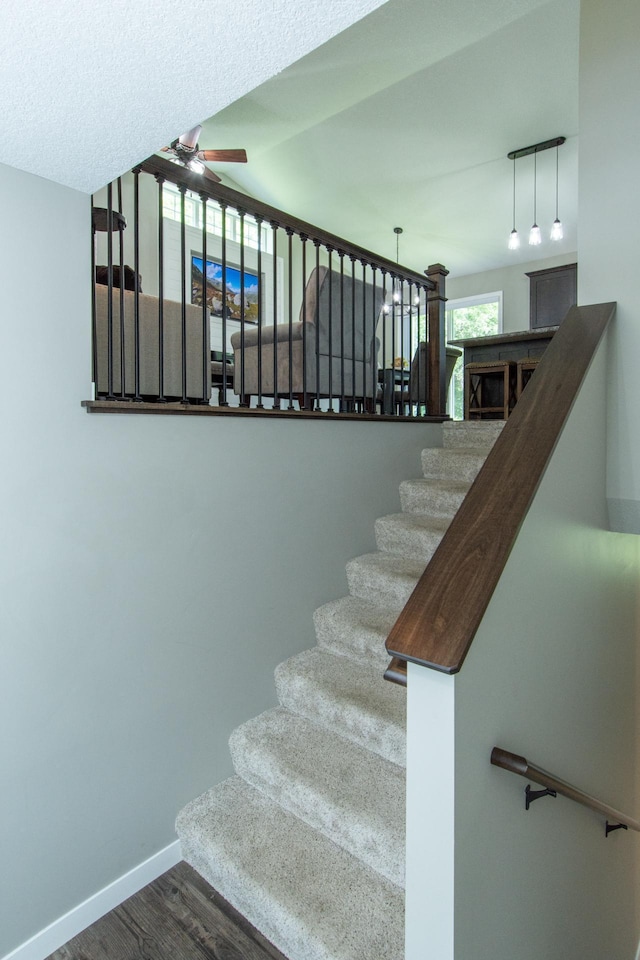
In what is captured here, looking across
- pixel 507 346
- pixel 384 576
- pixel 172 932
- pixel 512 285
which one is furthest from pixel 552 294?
pixel 172 932

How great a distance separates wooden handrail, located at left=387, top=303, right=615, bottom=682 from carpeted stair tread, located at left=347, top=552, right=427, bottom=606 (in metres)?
1.27

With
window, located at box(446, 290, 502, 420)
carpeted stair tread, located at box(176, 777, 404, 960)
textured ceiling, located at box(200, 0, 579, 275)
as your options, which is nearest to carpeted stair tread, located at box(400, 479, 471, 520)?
carpeted stair tread, located at box(176, 777, 404, 960)

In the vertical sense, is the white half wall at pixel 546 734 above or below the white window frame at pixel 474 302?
below

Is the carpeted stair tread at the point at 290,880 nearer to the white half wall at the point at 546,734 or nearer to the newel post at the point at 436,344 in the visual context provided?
the white half wall at the point at 546,734

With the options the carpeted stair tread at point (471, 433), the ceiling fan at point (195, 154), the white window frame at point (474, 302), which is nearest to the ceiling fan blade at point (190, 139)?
the ceiling fan at point (195, 154)

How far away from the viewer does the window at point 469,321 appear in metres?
7.91

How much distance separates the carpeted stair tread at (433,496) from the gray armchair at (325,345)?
58cm

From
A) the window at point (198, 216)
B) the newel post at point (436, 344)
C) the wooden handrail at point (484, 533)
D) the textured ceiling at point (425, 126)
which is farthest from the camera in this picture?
the window at point (198, 216)

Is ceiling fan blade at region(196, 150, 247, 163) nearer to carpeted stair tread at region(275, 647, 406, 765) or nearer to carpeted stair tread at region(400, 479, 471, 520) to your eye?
carpeted stair tread at region(400, 479, 471, 520)

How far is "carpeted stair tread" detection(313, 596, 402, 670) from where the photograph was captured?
2.46m

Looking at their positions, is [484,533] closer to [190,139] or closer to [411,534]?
[411,534]

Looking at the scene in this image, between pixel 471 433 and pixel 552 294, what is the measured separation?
3661 mm

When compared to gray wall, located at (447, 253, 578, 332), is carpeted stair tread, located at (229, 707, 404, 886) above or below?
below

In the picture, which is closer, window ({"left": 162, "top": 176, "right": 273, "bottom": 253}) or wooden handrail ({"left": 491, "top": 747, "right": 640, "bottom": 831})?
wooden handrail ({"left": 491, "top": 747, "right": 640, "bottom": 831})
